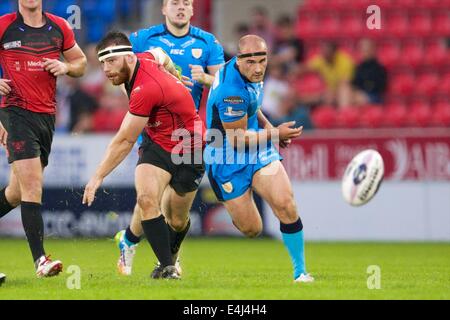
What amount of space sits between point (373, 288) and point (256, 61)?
218cm

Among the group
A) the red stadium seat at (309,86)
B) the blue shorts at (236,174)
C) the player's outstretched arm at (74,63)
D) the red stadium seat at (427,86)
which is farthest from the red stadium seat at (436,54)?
the player's outstretched arm at (74,63)

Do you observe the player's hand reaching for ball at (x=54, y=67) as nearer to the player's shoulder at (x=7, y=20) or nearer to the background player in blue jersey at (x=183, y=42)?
the player's shoulder at (x=7, y=20)

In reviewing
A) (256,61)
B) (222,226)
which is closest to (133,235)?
(256,61)

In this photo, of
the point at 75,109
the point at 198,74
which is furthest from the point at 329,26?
the point at 198,74

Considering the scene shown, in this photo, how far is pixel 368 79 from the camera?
56.2 ft

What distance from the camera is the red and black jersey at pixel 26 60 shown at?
9383 millimetres

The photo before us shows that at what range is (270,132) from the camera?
899 cm

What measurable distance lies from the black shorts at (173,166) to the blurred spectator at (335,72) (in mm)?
8289

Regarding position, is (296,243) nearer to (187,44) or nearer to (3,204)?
(187,44)

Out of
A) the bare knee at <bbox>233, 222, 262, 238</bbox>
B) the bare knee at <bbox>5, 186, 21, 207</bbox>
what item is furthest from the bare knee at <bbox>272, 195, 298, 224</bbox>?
the bare knee at <bbox>5, 186, 21, 207</bbox>

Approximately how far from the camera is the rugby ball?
1083 cm

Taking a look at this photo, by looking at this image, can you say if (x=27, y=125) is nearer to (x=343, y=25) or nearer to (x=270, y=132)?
(x=270, y=132)

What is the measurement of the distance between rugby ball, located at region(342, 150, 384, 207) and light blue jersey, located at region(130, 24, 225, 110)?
1.88 meters

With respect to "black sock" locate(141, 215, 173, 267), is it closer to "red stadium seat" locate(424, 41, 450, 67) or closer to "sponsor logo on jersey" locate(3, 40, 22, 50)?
"sponsor logo on jersey" locate(3, 40, 22, 50)
